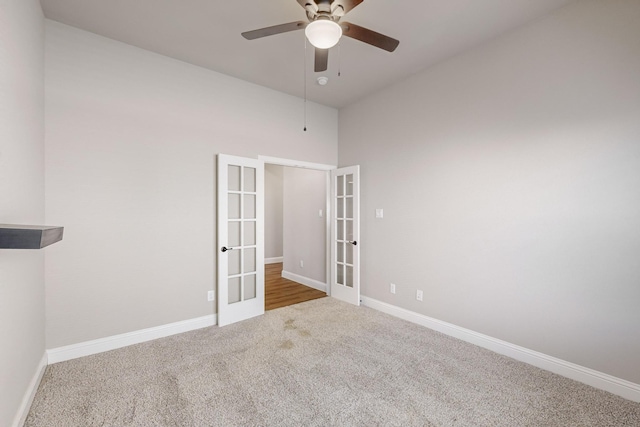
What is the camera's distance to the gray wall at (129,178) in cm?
251

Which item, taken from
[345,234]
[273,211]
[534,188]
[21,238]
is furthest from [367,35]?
[273,211]

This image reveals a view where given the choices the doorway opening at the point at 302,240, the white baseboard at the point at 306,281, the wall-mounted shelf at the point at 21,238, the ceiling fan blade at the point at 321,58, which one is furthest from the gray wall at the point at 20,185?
the white baseboard at the point at 306,281

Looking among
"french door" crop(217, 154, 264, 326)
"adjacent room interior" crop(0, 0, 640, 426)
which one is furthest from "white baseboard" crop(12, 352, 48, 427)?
"french door" crop(217, 154, 264, 326)

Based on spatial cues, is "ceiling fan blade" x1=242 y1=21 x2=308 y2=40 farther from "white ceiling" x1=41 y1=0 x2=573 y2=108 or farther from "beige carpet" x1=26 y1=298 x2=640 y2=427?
"beige carpet" x1=26 y1=298 x2=640 y2=427

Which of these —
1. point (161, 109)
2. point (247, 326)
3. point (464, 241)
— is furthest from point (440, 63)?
point (247, 326)

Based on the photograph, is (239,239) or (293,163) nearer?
(239,239)

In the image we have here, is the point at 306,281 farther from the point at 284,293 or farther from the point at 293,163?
the point at 293,163

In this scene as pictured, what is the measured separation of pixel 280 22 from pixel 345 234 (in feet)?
9.33

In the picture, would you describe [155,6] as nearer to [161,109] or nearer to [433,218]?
Answer: [161,109]

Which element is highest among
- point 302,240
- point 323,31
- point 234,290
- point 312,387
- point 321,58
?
point 321,58

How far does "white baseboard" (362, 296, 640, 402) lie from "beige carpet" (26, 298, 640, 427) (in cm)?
7

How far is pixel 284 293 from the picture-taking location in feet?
15.2

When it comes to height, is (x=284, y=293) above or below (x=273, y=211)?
below

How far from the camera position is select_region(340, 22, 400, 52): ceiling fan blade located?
6.22 feet
